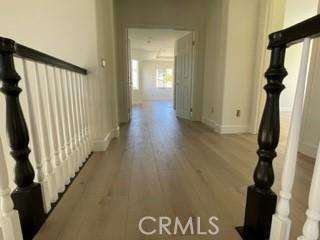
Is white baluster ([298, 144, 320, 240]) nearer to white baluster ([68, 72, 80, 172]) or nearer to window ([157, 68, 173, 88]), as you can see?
white baluster ([68, 72, 80, 172])

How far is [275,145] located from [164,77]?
1051cm

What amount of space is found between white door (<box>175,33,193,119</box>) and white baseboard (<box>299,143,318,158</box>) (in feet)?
7.79

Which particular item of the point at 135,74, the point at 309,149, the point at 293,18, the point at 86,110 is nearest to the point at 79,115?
the point at 86,110

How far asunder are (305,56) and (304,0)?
4432 millimetres

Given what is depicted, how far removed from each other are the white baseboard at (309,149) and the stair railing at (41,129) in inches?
96.6

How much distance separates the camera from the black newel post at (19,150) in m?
0.84

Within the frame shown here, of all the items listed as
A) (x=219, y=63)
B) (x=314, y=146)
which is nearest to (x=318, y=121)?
(x=314, y=146)

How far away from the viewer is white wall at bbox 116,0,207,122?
380cm

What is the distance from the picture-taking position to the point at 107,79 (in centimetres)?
261

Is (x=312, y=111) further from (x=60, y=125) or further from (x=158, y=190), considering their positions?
(x=60, y=125)

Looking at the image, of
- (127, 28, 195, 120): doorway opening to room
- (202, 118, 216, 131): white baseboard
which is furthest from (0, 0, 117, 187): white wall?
(127, 28, 195, 120): doorway opening to room

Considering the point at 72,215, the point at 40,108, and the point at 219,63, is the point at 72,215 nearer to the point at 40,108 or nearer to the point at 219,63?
the point at 40,108

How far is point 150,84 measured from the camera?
10.9m

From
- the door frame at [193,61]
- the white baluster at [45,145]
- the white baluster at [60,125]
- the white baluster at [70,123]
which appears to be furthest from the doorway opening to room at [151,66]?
the white baluster at [45,145]
